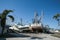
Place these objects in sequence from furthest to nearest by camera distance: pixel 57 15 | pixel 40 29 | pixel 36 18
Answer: pixel 36 18
pixel 40 29
pixel 57 15

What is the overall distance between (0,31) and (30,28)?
113ft

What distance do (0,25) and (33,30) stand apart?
3374cm

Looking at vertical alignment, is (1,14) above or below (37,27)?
above

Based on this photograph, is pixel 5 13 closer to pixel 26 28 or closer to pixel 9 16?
pixel 9 16

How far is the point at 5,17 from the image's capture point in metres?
29.5

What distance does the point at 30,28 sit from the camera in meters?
64.7

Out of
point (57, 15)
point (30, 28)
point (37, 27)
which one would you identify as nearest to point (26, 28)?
point (30, 28)

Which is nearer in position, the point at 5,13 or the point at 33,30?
the point at 5,13

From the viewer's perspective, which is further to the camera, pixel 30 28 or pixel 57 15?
pixel 30 28

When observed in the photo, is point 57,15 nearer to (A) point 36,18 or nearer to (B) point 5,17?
(B) point 5,17

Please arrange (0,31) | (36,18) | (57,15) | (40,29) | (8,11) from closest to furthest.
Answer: (8,11) < (0,31) < (57,15) < (40,29) < (36,18)

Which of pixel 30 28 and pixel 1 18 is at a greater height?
pixel 1 18

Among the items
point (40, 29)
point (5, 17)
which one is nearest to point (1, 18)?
point (5, 17)

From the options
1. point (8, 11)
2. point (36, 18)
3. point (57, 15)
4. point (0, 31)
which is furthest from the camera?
point (36, 18)
